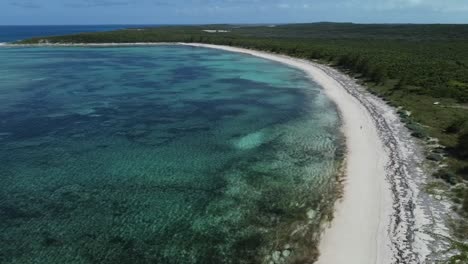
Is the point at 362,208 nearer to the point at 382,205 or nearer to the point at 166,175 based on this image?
the point at 382,205

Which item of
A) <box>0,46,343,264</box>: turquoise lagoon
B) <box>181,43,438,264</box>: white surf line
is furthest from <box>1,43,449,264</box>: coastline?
<box>0,46,343,264</box>: turquoise lagoon

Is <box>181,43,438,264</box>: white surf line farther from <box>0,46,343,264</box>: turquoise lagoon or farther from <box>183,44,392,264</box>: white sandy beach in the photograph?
<box>0,46,343,264</box>: turquoise lagoon

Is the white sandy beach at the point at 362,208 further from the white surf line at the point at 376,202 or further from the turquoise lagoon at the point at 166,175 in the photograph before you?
the turquoise lagoon at the point at 166,175

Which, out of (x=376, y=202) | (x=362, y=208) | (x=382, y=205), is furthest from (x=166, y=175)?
(x=382, y=205)

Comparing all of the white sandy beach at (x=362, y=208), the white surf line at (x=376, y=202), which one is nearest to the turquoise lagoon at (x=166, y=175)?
the white sandy beach at (x=362, y=208)

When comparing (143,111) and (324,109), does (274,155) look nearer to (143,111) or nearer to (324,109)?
(324,109)

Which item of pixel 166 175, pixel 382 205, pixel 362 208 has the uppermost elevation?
pixel 166 175

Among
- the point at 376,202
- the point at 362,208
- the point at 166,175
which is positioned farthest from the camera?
the point at 166,175
